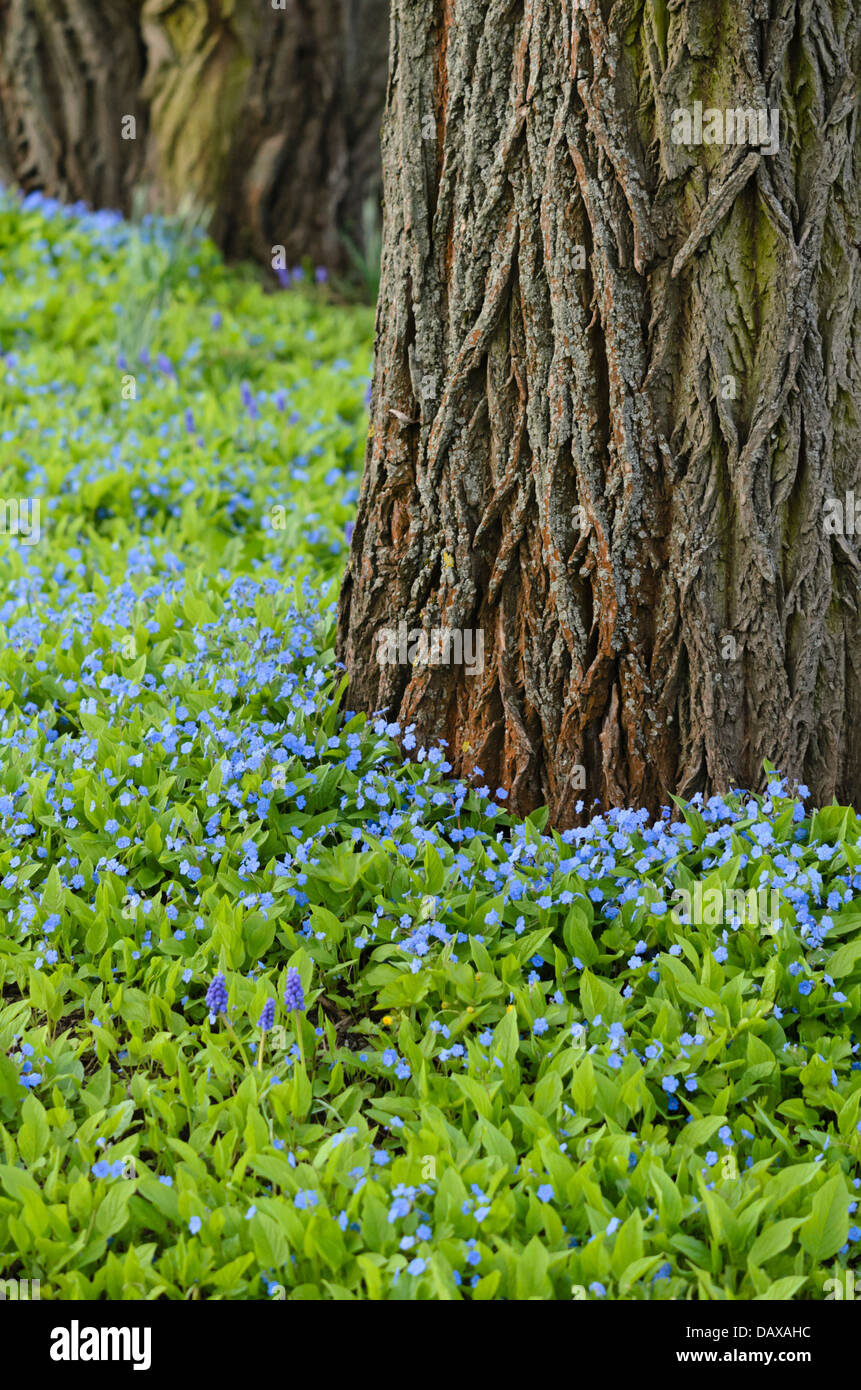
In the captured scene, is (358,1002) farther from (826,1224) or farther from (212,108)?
(212,108)

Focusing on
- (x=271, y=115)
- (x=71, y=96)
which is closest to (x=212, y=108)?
(x=271, y=115)

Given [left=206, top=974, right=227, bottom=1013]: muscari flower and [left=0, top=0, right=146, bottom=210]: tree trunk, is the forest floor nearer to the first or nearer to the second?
[left=206, top=974, right=227, bottom=1013]: muscari flower

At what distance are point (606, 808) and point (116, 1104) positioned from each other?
4.41ft

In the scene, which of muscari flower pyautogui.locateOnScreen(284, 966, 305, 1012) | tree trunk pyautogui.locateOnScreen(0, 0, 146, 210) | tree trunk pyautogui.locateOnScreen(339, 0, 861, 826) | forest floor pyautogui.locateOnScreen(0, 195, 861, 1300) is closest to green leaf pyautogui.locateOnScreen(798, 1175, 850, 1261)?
forest floor pyautogui.locateOnScreen(0, 195, 861, 1300)

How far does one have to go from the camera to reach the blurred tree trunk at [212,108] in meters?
7.00

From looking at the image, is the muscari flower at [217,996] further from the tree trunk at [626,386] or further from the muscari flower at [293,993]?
the tree trunk at [626,386]

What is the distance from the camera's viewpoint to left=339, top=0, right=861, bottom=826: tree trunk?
108 inches

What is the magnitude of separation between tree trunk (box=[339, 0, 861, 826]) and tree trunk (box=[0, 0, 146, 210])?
15.7ft

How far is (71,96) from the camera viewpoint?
7109 mm

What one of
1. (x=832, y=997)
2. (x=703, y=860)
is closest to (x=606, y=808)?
(x=703, y=860)

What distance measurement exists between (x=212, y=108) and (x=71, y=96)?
808 mm

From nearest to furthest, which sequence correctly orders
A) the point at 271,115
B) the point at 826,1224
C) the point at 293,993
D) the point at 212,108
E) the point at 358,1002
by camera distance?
the point at 826,1224 → the point at 293,993 → the point at 358,1002 → the point at 212,108 → the point at 271,115
